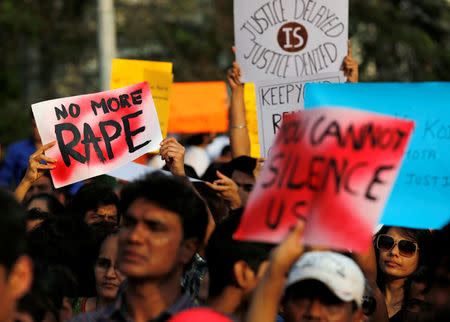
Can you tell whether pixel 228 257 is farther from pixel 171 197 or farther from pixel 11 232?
pixel 11 232

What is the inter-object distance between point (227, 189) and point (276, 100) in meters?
1.51

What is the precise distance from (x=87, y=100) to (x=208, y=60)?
17429mm

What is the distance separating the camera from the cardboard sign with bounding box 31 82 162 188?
5309 millimetres

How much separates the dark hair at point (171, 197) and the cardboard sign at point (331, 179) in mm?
330

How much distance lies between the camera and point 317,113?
3.33 m

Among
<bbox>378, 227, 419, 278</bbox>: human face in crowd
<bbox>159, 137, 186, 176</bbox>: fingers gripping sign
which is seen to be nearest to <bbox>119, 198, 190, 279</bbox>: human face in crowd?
<bbox>159, 137, 186, 176</bbox>: fingers gripping sign

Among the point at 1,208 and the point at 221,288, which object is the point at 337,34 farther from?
the point at 1,208

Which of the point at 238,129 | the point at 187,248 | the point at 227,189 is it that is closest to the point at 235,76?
the point at 238,129

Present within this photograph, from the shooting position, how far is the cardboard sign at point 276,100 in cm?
622

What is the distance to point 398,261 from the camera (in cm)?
530

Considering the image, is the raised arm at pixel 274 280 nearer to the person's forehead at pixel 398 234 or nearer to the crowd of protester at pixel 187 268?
the crowd of protester at pixel 187 268

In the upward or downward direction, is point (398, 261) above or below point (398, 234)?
below

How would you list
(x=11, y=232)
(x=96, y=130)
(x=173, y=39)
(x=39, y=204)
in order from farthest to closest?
(x=173, y=39) < (x=39, y=204) < (x=96, y=130) < (x=11, y=232)

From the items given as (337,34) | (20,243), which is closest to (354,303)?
(20,243)
